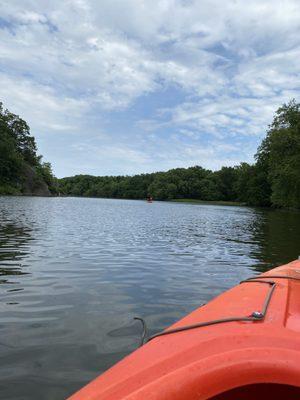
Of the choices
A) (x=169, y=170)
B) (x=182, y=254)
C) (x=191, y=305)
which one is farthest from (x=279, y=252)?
(x=169, y=170)

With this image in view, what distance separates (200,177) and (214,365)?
148025mm

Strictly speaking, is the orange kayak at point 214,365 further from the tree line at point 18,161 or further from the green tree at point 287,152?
the tree line at point 18,161

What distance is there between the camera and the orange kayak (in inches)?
77.2

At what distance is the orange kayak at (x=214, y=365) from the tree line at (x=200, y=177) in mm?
46069

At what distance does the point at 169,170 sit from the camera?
164m

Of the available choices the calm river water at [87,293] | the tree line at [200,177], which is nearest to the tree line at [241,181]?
the tree line at [200,177]

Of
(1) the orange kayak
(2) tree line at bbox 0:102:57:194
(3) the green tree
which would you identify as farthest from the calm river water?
(2) tree line at bbox 0:102:57:194

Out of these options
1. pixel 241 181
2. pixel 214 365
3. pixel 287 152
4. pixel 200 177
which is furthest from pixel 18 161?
pixel 214 365

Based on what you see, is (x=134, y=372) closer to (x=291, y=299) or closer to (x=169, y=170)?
(x=291, y=299)

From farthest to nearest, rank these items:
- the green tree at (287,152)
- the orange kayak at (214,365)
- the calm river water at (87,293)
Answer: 1. the green tree at (287,152)
2. the calm river water at (87,293)
3. the orange kayak at (214,365)

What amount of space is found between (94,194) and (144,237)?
170 metres

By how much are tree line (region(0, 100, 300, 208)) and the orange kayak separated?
4607 centimetres

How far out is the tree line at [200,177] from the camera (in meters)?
51.8

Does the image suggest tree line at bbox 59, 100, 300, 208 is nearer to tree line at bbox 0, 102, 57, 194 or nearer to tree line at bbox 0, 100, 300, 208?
tree line at bbox 0, 100, 300, 208
